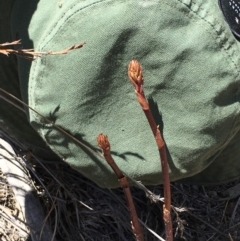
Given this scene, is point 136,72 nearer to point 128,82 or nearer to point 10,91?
point 128,82

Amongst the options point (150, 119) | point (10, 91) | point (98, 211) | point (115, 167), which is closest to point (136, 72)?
point (150, 119)

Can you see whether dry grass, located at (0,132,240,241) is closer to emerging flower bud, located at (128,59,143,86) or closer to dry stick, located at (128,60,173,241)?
dry stick, located at (128,60,173,241)

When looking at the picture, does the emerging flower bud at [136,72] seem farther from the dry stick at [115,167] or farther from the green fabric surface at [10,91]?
the green fabric surface at [10,91]

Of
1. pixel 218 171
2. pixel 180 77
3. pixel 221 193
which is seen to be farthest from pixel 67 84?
pixel 221 193

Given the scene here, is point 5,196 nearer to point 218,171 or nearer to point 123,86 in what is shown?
point 218,171

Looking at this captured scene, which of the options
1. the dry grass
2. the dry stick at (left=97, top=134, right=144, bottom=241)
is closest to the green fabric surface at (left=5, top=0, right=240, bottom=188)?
the dry stick at (left=97, top=134, right=144, bottom=241)
